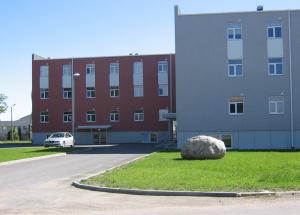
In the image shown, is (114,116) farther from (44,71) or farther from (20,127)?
(20,127)

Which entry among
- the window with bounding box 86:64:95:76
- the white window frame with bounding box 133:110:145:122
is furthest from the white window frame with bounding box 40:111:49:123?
the white window frame with bounding box 133:110:145:122

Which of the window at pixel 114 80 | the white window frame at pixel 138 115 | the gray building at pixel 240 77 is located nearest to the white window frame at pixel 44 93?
the window at pixel 114 80

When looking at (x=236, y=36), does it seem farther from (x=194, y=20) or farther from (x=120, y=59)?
(x=120, y=59)

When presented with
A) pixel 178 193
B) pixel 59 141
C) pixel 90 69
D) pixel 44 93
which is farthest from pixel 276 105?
pixel 44 93

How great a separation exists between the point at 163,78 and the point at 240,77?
2263 centimetres

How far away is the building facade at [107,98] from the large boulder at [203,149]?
121 ft

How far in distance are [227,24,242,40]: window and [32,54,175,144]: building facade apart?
2150 centimetres

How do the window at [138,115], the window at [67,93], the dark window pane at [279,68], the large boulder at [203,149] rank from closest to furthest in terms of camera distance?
the large boulder at [203,149] < the dark window pane at [279,68] < the window at [138,115] < the window at [67,93]

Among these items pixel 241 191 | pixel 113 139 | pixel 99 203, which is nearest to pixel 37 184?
pixel 99 203

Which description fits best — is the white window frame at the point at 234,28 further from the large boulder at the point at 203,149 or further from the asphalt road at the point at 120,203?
the asphalt road at the point at 120,203

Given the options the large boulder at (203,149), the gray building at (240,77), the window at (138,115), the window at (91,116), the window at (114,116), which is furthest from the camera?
the window at (91,116)

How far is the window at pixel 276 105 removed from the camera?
42.7 m

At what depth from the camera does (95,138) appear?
66125 mm

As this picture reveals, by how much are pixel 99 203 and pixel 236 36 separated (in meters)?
33.0
